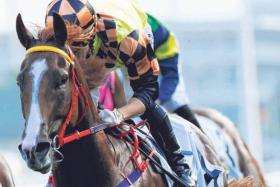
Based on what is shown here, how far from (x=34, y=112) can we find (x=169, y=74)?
255 centimetres

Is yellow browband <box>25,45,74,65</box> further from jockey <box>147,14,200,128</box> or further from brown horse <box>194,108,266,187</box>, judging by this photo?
brown horse <box>194,108,266,187</box>

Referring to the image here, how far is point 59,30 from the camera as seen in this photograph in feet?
12.9

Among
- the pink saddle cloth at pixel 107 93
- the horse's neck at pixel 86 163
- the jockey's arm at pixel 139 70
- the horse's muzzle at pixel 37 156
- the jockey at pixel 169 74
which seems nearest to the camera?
the horse's muzzle at pixel 37 156

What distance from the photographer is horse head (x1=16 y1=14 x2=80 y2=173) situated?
12.0 feet

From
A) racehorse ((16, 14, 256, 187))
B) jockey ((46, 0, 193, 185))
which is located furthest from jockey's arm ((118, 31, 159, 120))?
racehorse ((16, 14, 256, 187))

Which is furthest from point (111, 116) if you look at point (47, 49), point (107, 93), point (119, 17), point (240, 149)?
point (240, 149)

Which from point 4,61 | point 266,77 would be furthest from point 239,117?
point 4,61

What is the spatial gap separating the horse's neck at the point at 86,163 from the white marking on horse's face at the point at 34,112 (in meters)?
0.34

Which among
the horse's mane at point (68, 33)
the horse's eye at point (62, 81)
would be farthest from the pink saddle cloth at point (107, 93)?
the horse's eye at point (62, 81)

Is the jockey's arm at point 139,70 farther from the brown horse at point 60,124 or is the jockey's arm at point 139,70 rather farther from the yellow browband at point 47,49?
the yellow browband at point 47,49

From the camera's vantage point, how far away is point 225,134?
23.0 ft

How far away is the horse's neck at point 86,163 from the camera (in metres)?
4.09

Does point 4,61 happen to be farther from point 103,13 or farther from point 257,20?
point 103,13

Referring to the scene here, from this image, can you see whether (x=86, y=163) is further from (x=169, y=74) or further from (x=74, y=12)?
(x=169, y=74)
